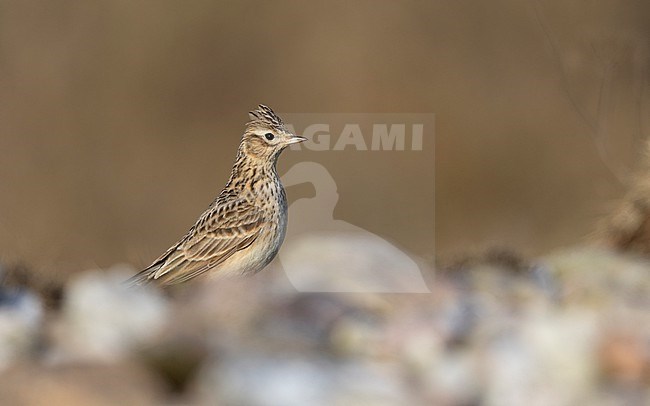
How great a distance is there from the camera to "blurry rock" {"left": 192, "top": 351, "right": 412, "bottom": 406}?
404 cm

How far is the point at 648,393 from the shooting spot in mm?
4227

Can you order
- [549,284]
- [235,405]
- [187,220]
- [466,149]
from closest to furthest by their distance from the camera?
[235,405] < [549,284] < [187,220] < [466,149]

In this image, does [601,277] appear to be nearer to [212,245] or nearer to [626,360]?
[626,360]

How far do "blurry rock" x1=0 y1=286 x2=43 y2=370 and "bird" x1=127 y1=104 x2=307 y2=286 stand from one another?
2.30 feet

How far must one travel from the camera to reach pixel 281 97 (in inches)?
616

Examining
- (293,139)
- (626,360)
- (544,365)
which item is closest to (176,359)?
(544,365)

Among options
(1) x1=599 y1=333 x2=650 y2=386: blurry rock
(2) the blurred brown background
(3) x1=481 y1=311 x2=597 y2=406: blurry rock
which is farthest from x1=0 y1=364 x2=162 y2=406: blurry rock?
(2) the blurred brown background

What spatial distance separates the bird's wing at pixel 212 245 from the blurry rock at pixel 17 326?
79 centimetres

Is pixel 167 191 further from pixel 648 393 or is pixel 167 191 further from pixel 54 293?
pixel 648 393

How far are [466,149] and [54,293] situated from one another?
391 inches

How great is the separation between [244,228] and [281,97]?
31.2 feet

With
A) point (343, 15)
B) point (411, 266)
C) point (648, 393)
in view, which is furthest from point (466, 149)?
point (648, 393)

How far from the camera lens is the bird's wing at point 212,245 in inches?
247

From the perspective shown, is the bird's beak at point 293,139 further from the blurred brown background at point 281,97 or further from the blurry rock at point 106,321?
the blurred brown background at point 281,97
